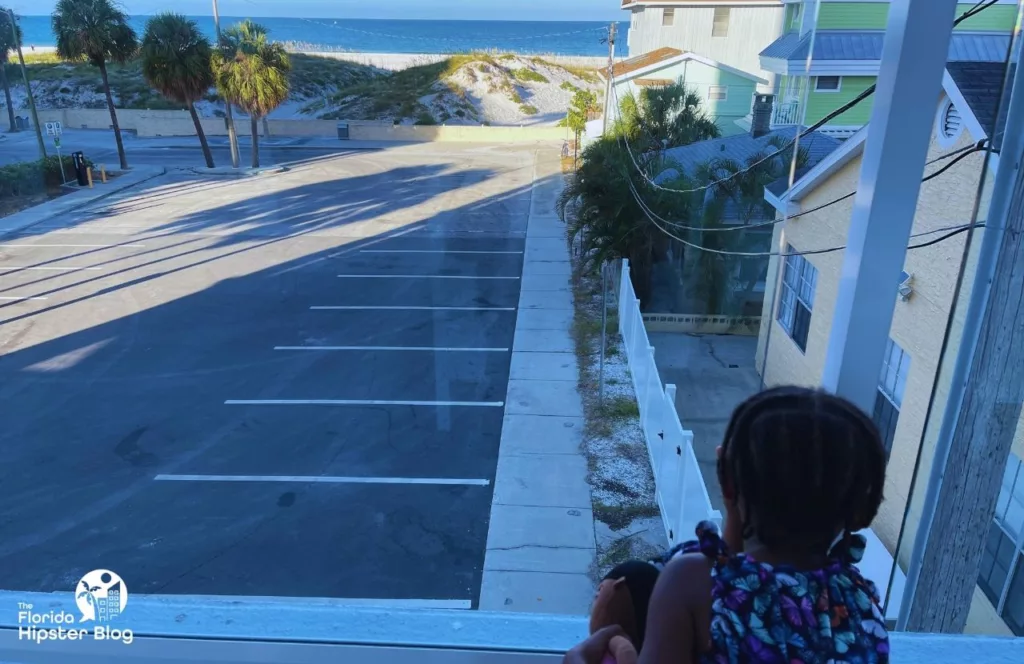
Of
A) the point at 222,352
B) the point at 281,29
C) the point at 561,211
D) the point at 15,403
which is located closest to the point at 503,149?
the point at 281,29

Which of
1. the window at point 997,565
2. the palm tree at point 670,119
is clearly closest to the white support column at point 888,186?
Result: the window at point 997,565

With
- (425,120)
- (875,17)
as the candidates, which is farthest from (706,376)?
(425,120)

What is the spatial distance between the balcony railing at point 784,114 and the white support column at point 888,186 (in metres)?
9.78

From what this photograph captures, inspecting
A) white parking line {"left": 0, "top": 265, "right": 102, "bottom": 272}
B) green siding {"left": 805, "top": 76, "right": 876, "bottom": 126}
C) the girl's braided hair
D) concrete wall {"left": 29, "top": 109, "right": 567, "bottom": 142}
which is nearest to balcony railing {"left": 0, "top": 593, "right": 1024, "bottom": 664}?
the girl's braided hair

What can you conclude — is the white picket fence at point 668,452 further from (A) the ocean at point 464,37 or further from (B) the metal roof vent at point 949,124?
(A) the ocean at point 464,37

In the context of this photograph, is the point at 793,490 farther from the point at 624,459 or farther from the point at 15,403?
the point at 15,403

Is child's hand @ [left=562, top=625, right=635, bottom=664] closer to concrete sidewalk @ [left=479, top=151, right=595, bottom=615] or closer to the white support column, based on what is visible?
the white support column

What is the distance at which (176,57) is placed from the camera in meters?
22.2

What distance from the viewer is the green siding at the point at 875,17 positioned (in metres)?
1.70

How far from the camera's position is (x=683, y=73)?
1886cm

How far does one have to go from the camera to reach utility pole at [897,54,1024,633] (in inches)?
56.5

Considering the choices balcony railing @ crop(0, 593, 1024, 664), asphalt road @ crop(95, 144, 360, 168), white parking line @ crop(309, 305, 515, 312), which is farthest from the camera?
asphalt road @ crop(95, 144, 360, 168)

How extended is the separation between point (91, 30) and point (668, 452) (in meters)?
24.0

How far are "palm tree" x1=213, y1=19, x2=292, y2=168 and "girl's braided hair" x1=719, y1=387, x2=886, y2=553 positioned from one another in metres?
24.7
